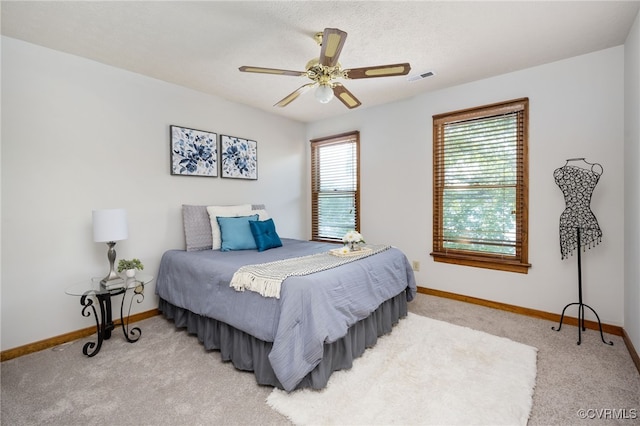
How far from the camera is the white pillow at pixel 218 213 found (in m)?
3.27

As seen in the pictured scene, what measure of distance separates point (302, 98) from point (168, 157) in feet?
5.82

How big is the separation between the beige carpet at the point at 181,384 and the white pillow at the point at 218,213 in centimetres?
100

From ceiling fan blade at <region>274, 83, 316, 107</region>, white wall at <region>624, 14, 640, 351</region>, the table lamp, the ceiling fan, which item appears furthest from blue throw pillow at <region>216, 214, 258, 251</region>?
white wall at <region>624, 14, 640, 351</region>

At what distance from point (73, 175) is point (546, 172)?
178 inches

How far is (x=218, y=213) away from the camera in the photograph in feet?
11.2

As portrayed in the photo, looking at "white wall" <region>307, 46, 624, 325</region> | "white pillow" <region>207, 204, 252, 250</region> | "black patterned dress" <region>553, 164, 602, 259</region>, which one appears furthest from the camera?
"white pillow" <region>207, 204, 252, 250</region>

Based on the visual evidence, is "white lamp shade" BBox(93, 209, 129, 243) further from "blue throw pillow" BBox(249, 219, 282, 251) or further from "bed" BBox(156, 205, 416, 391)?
"blue throw pillow" BBox(249, 219, 282, 251)

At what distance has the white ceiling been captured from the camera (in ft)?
6.61

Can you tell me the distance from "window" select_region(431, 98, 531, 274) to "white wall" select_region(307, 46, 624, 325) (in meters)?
0.09

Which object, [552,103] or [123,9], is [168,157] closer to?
[123,9]

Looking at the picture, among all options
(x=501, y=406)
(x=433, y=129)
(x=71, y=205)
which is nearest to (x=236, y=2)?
(x=71, y=205)

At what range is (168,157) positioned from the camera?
3281 millimetres

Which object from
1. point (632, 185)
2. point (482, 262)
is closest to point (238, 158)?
point (482, 262)

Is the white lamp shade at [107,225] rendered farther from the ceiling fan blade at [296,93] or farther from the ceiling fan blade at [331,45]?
the ceiling fan blade at [331,45]
